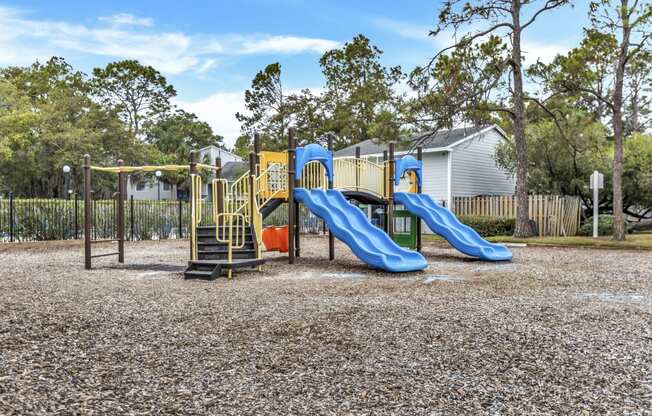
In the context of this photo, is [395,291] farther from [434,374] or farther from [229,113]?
[229,113]

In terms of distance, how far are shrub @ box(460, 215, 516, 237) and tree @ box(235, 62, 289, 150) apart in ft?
65.2

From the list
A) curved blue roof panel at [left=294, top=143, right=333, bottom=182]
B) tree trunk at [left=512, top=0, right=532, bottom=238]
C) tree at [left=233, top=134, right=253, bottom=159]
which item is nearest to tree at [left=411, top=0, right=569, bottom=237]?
tree trunk at [left=512, top=0, right=532, bottom=238]

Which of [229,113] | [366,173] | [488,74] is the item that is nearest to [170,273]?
[366,173]

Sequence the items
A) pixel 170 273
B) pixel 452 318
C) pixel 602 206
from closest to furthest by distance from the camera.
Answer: pixel 452 318, pixel 170 273, pixel 602 206

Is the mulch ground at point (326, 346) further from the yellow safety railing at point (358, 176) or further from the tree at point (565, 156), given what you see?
the tree at point (565, 156)

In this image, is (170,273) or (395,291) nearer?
(395,291)

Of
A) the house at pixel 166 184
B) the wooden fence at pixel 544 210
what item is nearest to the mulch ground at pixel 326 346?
the wooden fence at pixel 544 210

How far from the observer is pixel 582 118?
1895 cm

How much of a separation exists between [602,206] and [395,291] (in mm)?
18704

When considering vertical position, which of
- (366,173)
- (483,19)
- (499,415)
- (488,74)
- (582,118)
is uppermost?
(483,19)

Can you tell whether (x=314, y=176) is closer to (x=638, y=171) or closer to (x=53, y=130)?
(x=638, y=171)

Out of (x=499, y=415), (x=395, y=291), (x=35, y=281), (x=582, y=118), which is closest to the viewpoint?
(x=499, y=415)

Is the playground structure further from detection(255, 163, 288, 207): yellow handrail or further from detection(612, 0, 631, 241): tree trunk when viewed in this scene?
detection(612, 0, 631, 241): tree trunk

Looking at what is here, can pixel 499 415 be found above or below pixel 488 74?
below
